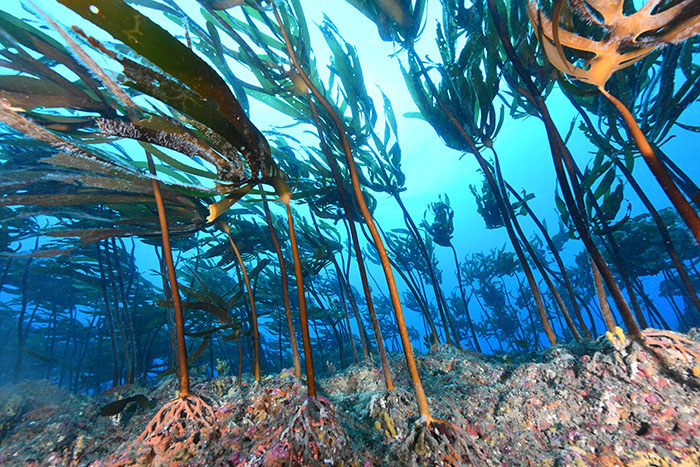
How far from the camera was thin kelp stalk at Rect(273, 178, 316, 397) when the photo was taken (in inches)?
54.1

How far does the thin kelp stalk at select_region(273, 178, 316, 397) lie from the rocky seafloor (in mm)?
108

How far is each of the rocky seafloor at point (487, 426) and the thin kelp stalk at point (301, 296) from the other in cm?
11

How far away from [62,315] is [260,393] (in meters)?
13.6

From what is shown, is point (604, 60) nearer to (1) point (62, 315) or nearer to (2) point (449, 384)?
(2) point (449, 384)

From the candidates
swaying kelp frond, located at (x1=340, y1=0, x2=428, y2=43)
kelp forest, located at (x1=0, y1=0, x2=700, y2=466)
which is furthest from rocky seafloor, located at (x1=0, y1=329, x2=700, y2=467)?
swaying kelp frond, located at (x1=340, y1=0, x2=428, y2=43)

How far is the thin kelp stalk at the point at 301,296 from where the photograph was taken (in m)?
1.38

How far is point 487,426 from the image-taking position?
1492 millimetres

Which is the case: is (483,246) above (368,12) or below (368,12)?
above

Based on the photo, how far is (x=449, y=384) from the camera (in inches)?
86.9

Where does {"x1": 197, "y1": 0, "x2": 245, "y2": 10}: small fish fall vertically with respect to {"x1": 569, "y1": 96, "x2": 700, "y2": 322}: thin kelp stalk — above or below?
above

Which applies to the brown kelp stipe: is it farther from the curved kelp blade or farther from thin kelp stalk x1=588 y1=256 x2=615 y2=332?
thin kelp stalk x1=588 y1=256 x2=615 y2=332

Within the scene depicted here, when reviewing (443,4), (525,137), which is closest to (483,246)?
(525,137)

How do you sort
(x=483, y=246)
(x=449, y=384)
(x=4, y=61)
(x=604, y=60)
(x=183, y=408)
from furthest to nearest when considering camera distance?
(x=483, y=246), (x=449, y=384), (x=4, y=61), (x=183, y=408), (x=604, y=60)

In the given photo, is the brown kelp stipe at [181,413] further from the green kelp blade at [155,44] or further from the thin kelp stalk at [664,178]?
the thin kelp stalk at [664,178]
